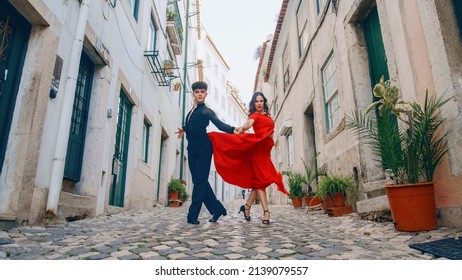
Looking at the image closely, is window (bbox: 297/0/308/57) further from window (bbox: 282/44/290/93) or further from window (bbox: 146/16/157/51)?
window (bbox: 146/16/157/51)

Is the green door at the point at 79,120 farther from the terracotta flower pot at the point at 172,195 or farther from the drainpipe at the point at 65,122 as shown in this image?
the terracotta flower pot at the point at 172,195

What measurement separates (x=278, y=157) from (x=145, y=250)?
11.3m

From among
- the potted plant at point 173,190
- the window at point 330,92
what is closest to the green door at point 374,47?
the window at point 330,92

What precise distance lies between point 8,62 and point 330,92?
17.9 feet

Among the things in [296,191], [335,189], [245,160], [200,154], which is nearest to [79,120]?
[200,154]

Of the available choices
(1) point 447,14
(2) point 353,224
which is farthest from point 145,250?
(1) point 447,14

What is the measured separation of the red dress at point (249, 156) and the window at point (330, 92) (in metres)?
2.40

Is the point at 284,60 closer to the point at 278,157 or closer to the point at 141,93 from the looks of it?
the point at 278,157

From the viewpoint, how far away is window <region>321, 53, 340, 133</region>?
618 cm

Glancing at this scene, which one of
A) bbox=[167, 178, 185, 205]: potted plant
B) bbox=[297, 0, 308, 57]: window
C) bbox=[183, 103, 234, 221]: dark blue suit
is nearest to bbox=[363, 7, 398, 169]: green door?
bbox=[183, 103, 234, 221]: dark blue suit

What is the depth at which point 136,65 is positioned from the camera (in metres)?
7.48

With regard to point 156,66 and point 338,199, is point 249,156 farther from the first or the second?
point 156,66

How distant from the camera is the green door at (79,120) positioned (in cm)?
464

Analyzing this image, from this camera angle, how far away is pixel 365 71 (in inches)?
198
